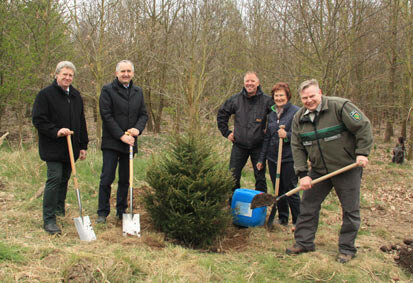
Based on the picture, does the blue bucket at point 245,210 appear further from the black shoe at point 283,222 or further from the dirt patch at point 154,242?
the dirt patch at point 154,242

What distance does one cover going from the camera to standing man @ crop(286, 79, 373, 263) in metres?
3.61

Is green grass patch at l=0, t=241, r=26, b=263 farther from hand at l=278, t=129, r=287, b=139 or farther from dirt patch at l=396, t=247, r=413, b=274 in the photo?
dirt patch at l=396, t=247, r=413, b=274

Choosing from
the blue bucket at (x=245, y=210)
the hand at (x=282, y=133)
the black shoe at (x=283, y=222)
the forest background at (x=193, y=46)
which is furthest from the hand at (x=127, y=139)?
the forest background at (x=193, y=46)

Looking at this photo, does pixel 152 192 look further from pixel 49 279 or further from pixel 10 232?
pixel 49 279

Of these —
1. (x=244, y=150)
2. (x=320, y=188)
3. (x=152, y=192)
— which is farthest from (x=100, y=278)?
(x=244, y=150)

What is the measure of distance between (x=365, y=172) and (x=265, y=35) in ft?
22.8

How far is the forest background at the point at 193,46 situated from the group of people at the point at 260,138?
11.2ft

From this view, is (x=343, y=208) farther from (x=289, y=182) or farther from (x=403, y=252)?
(x=289, y=182)

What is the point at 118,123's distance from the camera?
4660mm

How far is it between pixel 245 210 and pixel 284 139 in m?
1.12

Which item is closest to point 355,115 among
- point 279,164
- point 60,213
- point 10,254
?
point 279,164

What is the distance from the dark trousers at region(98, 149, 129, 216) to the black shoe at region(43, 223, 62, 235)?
63 centimetres

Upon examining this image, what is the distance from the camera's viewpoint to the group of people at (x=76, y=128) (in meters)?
4.23

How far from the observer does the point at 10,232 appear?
13.5 ft
